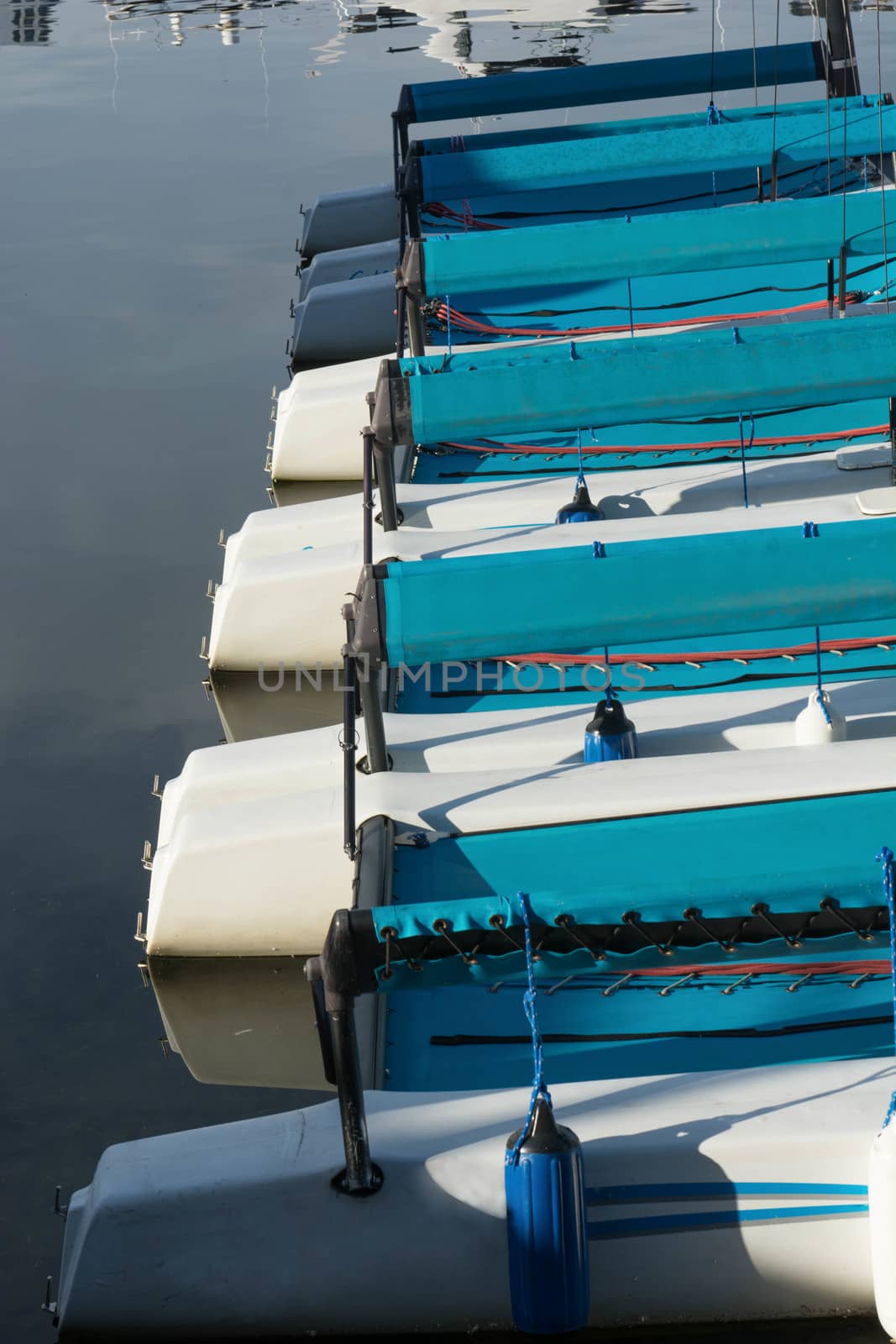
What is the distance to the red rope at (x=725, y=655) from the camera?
27.3 ft

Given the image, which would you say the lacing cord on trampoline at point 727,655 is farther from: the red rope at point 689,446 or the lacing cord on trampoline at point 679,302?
the lacing cord on trampoline at point 679,302

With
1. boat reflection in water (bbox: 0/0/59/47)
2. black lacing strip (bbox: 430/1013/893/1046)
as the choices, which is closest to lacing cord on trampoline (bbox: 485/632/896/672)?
black lacing strip (bbox: 430/1013/893/1046)

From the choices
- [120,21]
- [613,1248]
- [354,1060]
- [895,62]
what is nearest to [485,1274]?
[613,1248]

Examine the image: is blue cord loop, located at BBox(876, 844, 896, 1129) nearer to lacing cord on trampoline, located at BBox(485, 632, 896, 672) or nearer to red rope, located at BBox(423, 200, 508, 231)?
lacing cord on trampoline, located at BBox(485, 632, 896, 672)

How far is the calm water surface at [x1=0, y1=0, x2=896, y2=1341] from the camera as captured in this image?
23.6 ft

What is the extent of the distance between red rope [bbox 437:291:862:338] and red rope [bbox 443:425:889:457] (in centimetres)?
115

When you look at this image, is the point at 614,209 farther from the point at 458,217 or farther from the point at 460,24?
the point at 460,24

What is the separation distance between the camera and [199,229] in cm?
2098

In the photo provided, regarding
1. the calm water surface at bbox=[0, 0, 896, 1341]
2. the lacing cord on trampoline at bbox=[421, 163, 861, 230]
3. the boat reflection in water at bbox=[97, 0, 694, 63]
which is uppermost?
the boat reflection in water at bbox=[97, 0, 694, 63]

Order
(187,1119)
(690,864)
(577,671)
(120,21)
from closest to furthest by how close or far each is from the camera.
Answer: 1. (690,864)
2. (187,1119)
3. (577,671)
4. (120,21)

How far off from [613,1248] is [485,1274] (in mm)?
386

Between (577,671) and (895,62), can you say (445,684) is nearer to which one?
(577,671)

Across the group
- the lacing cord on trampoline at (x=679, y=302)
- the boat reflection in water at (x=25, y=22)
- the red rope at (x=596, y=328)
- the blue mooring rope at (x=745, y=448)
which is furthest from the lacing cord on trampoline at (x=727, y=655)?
the boat reflection in water at (x=25, y=22)

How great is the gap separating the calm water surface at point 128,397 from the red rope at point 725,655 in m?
2.48
